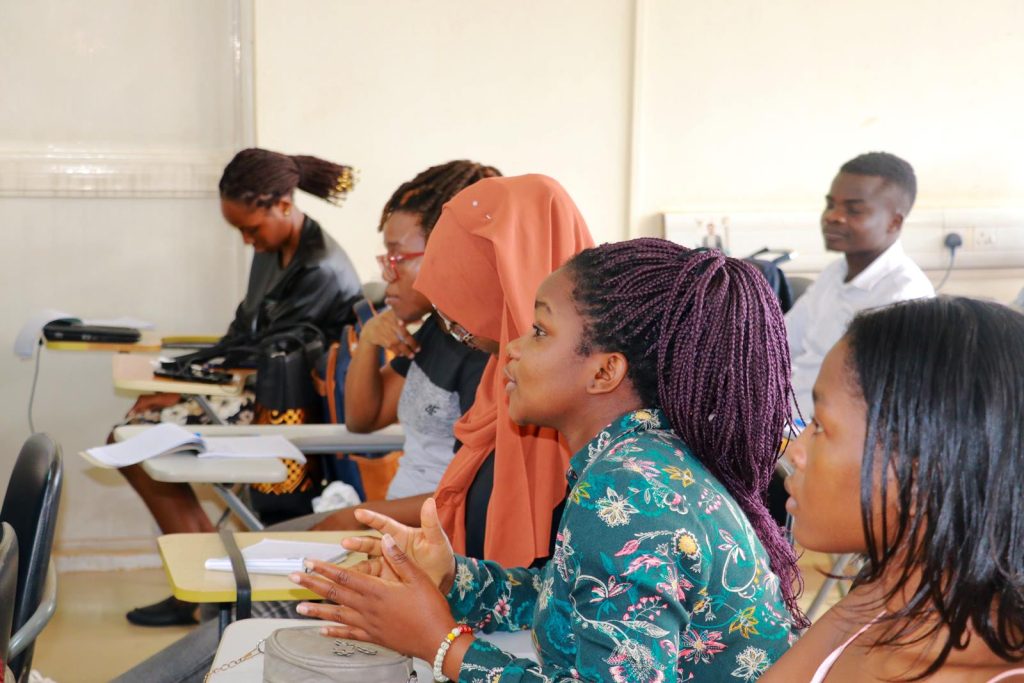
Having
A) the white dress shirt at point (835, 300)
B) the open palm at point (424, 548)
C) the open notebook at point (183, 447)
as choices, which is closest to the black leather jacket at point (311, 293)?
the open notebook at point (183, 447)

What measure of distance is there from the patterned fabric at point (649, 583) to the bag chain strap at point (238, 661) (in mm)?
366

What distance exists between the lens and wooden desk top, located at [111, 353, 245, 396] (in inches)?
120

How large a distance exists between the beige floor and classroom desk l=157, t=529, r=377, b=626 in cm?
144

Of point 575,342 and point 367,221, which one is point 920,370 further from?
point 367,221

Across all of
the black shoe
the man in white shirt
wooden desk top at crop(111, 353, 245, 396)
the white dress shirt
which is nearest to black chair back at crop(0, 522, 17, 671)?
wooden desk top at crop(111, 353, 245, 396)

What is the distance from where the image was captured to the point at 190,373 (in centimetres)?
314

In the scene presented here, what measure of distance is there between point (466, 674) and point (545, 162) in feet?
9.95

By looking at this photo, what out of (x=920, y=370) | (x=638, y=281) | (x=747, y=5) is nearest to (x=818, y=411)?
(x=920, y=370)

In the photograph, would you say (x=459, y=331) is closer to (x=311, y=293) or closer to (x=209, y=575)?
(x=209, y=575)

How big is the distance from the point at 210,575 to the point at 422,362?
731 millimetres

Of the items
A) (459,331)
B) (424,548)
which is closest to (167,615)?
(459,331)

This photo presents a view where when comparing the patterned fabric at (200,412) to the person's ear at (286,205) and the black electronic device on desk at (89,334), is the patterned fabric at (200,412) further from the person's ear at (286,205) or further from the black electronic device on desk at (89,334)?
the person's ear at (286,205)

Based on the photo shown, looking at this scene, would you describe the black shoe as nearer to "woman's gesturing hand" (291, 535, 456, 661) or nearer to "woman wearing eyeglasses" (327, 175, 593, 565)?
"woman wearing eyeglasses" (327, 175, 593, 565)

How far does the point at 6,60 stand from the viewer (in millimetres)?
3852
